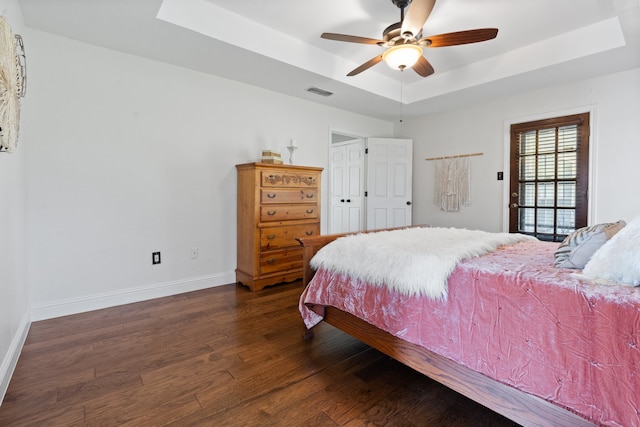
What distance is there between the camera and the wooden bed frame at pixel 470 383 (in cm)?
112

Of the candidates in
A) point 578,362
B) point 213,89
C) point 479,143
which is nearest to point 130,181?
point 213,89

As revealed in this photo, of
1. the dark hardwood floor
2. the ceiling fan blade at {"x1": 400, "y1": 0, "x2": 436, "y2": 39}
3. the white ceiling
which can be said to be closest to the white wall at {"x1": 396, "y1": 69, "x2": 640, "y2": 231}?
the white ceiling

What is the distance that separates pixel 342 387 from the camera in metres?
1.67

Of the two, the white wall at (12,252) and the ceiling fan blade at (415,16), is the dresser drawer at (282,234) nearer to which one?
the white wall at (12,252)

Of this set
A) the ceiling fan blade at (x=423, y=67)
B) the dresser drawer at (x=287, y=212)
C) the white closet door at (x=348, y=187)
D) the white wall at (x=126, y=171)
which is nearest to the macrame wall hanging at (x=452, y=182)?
the white closet door at (x=348, y=187)

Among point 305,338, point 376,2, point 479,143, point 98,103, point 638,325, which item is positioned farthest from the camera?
point 479,143

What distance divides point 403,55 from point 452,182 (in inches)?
107

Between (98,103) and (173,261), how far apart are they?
163 cm

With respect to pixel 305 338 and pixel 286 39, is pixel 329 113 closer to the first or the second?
pixel 286 39

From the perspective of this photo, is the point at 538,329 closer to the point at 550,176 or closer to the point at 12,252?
the point at 12,252

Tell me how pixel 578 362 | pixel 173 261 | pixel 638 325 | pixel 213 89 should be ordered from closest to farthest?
pixel 638 325
pixel 578 362
pixel 173 261
pixel 213 89

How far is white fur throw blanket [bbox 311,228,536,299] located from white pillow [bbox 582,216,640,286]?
0.49m

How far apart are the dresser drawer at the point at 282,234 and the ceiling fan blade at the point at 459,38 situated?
225 centimetres

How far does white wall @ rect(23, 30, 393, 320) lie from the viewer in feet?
8.40
